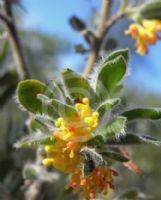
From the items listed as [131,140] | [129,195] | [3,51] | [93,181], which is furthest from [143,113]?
[3,51]

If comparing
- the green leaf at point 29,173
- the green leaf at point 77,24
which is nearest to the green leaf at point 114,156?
the green leaf at point 29,173

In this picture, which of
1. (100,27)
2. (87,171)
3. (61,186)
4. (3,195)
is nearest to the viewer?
(87,171)

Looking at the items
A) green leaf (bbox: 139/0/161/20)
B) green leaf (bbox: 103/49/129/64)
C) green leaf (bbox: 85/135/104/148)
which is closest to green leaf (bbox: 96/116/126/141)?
green leaf (bbox: 85/135/104/148)

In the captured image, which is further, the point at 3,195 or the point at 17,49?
the point at 17,49

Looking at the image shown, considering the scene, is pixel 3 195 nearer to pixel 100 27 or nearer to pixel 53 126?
pixel 53 126

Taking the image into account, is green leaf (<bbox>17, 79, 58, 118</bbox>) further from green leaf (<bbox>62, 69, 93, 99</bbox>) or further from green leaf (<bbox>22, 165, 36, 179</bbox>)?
green leaf (<bbox>22, 165, 36, 179</bbox>)

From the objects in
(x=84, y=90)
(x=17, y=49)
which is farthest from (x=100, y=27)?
(x=84, y=90)

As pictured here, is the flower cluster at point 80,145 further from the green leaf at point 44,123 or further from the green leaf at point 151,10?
the green leaf at point 151,10
